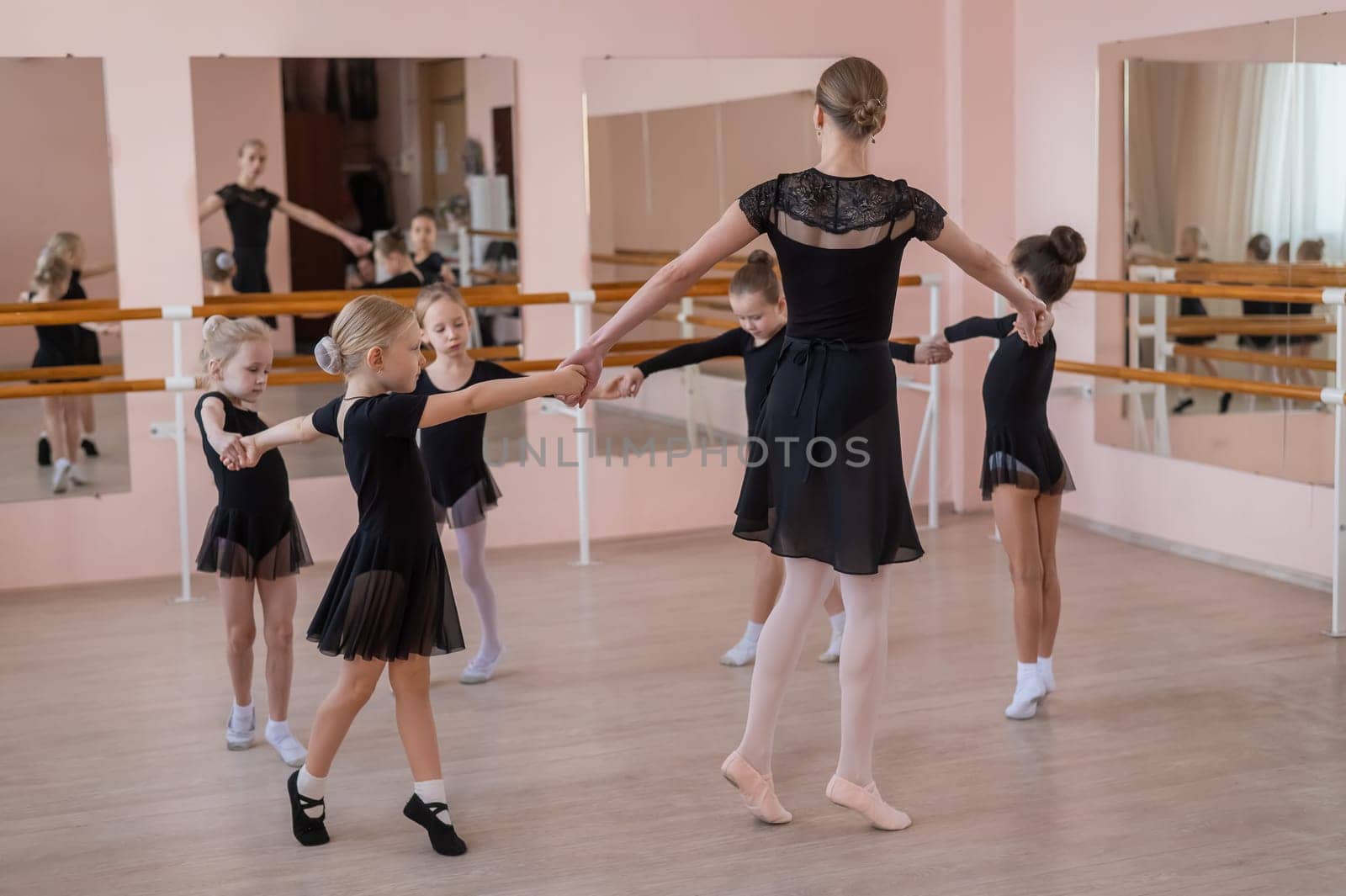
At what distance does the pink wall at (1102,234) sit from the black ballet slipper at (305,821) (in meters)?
3.04

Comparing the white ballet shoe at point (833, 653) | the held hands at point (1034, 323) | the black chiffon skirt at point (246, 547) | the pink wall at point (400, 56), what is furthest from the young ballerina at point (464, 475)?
the pink wall at point (400, 56)

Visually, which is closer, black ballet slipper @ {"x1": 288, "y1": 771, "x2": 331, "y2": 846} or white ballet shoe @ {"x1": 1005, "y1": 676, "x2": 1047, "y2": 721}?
black ballet slipper @ {"x1": 288, "y1": 771, "x2": 331, "y2": 846}

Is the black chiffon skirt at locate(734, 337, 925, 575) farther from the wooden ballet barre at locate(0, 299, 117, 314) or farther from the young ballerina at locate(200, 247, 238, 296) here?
the wooden ballet barre at locate(0, 299, 117, 314)

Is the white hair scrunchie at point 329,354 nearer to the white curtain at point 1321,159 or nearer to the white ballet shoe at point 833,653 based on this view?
the white ballet shoe at point 833,653

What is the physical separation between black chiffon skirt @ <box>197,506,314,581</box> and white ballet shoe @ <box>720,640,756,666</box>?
3.81 ft

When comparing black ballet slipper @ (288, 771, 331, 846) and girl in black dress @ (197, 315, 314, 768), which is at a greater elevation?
girl in black dress @ (197, 315, 314, 768)

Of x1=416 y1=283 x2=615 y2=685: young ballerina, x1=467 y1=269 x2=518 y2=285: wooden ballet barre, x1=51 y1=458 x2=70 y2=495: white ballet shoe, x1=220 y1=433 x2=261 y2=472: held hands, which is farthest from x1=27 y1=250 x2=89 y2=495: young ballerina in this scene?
x1=220 y1=433 x2=261 y2=472: held hands

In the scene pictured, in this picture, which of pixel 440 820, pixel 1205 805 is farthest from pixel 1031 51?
pixel 440 820

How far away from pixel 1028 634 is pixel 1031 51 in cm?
280

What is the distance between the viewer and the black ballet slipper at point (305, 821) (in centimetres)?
255

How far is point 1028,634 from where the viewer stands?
3.17m

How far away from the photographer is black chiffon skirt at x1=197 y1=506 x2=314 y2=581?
291 centimetres

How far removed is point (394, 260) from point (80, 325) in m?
1.01

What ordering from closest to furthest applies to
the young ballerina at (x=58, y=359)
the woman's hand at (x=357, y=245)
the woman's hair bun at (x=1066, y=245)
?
the woman's hair bun at (x=1066, y=245)
the young ballerina at (x=58, y=359)
the woman's hand at (x=357, y=245)
